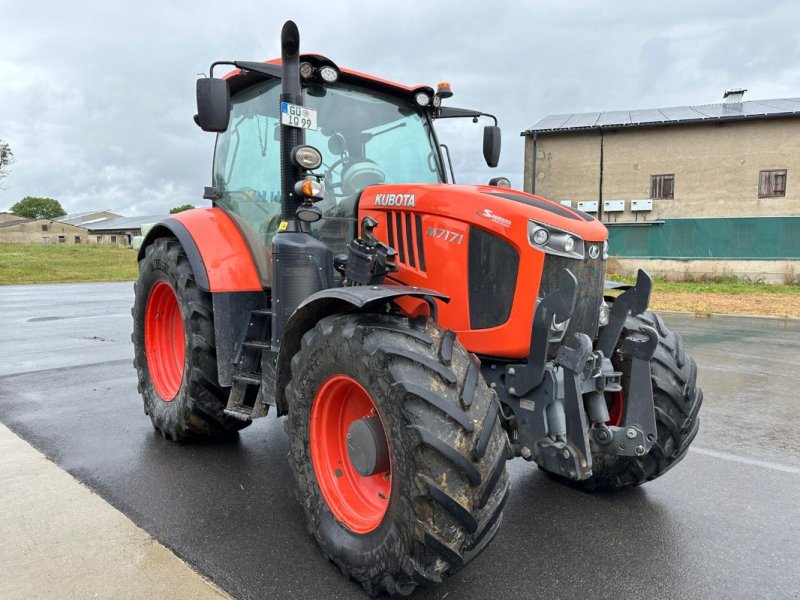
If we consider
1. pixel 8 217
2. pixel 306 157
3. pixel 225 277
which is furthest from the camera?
pixel 8 217

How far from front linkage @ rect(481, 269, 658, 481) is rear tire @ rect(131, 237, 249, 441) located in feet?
6.38

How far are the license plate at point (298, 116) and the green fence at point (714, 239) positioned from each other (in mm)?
20890

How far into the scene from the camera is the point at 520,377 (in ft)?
9.08

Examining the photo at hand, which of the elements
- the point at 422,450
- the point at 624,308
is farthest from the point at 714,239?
the point at 422,450

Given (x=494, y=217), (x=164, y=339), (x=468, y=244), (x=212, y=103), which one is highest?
(x=212, y=103)

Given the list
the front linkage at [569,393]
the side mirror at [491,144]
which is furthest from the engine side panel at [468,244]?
the side mirror at [491,144]

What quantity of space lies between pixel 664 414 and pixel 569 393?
2.81 feet

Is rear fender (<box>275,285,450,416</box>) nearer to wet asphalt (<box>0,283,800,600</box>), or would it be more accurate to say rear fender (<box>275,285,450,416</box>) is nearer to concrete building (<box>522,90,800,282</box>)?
wet asphalt (<box>0,283,800,600</box>)

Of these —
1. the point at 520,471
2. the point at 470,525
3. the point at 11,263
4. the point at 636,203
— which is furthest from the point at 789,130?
the point at 11,263

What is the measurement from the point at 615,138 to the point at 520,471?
901 inches

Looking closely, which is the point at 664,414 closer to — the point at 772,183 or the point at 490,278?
the point at 490,278

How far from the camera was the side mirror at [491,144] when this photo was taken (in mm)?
4387

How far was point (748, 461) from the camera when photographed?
13.8ft

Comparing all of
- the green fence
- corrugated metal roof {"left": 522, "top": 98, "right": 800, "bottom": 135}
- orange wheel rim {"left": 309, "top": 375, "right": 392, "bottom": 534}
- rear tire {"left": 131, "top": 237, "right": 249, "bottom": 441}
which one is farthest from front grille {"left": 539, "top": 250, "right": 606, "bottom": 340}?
Answer: corrugated metal roof {"left": 522, "top": 98, "right": 800, "bottom": 135}
